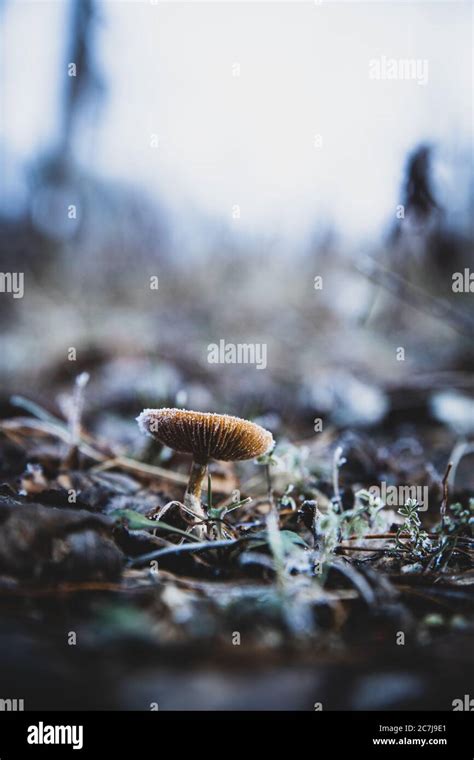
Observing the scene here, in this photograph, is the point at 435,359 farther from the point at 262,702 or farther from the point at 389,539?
the point at 262,702

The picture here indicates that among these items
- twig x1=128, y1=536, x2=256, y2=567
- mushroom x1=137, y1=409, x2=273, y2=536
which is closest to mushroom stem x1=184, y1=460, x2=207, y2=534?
mushroom x1=137, y1=409, x2=273, y2=536

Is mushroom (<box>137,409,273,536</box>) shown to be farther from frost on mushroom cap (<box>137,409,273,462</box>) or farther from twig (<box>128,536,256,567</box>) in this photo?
twig (<box>128,536,256,567</box>)

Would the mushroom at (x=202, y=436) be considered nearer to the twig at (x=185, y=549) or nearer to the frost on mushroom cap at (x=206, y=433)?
the frost on mushroom cap at (x=206, y=433)

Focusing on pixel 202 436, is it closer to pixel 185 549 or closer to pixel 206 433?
pixel 206 433

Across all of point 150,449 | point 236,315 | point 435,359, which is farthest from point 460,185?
point 150,449

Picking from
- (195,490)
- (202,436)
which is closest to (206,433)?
(202,436)

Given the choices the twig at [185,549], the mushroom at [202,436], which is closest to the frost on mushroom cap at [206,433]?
the mushroom at [202,436]
